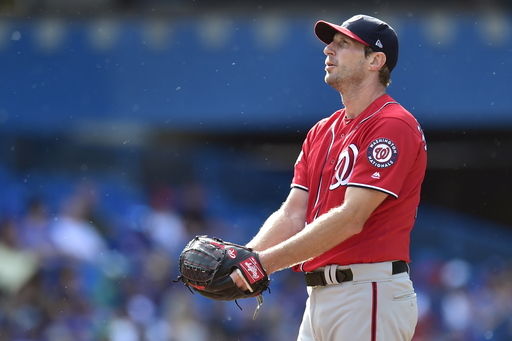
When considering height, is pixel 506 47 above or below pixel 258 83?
above

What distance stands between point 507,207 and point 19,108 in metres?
6.82

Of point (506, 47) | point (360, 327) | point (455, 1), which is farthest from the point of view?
point (455, 1)

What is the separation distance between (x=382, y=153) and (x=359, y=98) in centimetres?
40

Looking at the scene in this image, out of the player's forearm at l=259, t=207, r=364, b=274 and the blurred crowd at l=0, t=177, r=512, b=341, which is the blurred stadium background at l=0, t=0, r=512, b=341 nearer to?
the blurred crowd at l=0, t=177, r=512, b=341

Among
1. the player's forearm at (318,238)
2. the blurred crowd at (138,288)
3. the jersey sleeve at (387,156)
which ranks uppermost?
the jersey sleeve at (387,156)

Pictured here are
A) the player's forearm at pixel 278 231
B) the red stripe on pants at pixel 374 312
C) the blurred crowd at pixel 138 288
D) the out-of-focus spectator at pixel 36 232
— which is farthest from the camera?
the out-of-focus spectator at pixel 36 232

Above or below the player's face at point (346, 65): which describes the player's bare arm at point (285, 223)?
below

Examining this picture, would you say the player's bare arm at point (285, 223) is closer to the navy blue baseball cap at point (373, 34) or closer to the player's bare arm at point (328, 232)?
the player's bare arm at point (328, 232)

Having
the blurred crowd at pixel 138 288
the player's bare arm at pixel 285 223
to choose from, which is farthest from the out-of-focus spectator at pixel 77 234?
the player's bare arm at pixel 285 223

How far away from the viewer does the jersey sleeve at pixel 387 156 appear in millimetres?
3340

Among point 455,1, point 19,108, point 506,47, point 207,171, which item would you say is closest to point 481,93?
point 506,47

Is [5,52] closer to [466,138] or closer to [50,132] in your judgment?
[50,132]

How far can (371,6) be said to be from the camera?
423 inches

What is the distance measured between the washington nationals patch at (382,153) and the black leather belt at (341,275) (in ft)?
1.45
